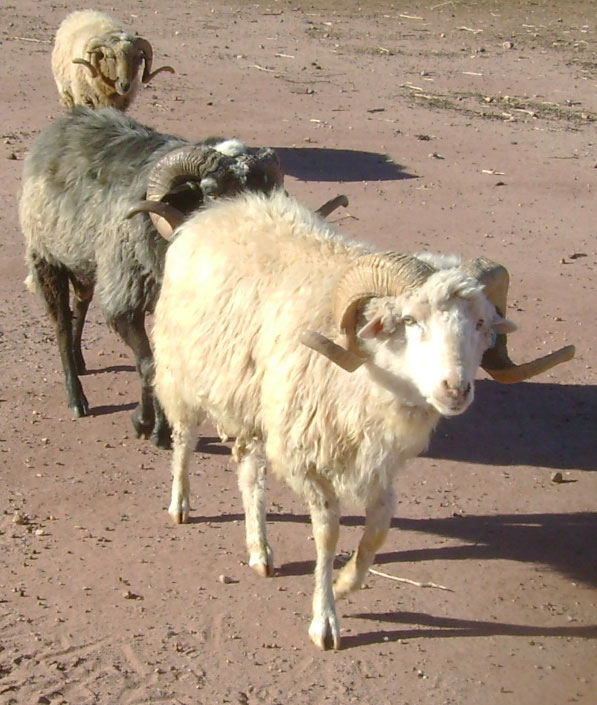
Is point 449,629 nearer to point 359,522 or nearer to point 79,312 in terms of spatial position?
point 359,522

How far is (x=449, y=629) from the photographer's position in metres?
6.11

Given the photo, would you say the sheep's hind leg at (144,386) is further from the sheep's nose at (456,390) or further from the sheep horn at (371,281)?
the sheep's nose at (456,390)

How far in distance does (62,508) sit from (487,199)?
7542mm

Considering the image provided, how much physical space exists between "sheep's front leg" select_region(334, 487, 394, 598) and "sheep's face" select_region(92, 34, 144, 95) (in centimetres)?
920

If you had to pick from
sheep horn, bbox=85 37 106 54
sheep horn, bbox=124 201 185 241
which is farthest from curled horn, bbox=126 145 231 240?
sheep horn, bbox=85 37 106 54

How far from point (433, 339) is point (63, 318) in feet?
13.6

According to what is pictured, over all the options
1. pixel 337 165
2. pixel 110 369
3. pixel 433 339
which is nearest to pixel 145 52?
pixel 337 165

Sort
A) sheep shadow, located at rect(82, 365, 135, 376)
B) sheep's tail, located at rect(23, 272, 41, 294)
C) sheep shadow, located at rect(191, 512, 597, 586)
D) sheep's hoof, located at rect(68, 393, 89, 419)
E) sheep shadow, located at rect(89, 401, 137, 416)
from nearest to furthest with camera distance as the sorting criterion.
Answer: sheep shadow, located at rect(191, 512, 597, 586)
sheep's hoof, located at rect(68, 393, 89, 419)
sheep shadow, located at rect(89, 401, 137, 416)
sheep's tail, located at rect(23, 272, 41, 294)
sheep shadow, located at rect(82, 365, 135, 376)

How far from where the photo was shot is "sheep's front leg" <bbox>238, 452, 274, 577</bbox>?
258 inches

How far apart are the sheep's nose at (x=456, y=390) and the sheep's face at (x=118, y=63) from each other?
Answer: 978cm

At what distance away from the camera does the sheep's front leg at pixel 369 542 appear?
5902 mm

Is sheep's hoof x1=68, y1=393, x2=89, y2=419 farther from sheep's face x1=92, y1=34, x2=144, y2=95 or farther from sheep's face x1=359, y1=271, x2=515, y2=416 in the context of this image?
sheep's face x1=92, y1=34, x2=144, y2=95

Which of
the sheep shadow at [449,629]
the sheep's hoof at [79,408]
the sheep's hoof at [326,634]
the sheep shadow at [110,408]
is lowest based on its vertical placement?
the sheep shadow at [110,408]

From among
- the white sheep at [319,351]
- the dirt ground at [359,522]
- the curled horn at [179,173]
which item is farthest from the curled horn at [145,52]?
the white sheep at [319,351]
